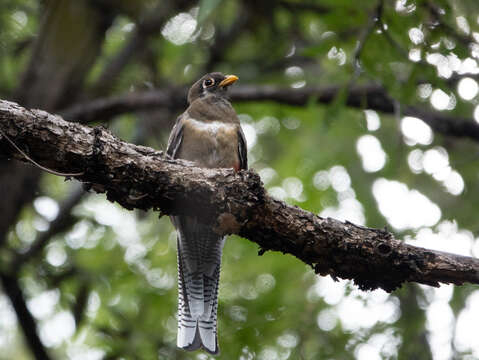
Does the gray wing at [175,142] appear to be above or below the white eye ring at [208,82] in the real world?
below

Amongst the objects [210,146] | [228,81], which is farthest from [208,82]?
[210,146]

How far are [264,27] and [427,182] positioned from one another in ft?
11.9

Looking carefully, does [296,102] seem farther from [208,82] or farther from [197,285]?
[197,285]

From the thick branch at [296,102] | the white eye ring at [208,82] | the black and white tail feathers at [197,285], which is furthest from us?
the thick branch at [296,102]

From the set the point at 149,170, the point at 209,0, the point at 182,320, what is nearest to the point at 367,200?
the point at 182,320

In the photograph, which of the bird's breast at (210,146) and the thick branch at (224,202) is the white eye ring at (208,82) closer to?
the bird's breast at (210,146)

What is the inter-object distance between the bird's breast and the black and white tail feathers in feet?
2.62

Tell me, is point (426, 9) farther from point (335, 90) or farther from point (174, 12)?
point (174, 12)

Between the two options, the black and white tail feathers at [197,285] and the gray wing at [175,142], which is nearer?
the black and white tail feathers at [197,285]

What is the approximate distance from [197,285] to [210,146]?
1388 mm

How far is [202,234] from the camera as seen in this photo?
606cm

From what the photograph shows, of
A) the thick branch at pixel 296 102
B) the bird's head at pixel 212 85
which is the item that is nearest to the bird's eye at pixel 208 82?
the bird's head at pixel 212 85

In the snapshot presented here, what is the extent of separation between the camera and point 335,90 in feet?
27.8

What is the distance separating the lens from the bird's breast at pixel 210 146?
657 centimetres
